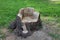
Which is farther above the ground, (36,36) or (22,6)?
(36,36)

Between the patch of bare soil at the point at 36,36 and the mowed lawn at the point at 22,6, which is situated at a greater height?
the patch of bare soil at the point at 36,36

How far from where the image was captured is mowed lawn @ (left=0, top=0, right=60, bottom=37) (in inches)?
269

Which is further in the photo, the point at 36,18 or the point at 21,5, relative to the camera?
the point at 21,5

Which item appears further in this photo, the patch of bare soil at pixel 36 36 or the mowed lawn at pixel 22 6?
the mowed lawn at pixel 22 6

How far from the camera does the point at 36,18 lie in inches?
232

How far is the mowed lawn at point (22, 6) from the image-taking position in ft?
22.4

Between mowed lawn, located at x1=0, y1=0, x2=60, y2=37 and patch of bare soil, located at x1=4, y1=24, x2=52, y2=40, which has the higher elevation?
patch of bare soil, located at x1=4, y1=24, x2=52, y2=40

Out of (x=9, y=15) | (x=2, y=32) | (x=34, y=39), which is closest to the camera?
(x=34, y=39)

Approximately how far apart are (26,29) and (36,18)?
1.75ft

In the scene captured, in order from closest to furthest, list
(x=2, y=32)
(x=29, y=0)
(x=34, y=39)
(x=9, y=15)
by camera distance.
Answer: (x=34, y=39) → (x=2, y=32) → (x=9, y=15) → (x=29, y=0)

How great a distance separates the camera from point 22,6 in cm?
791

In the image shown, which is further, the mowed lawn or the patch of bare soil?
the mowed lawn

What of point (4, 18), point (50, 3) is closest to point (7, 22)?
point (4, 18)

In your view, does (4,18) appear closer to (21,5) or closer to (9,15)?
(9,15)
